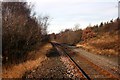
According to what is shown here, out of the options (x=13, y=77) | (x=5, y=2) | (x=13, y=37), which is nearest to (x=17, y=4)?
(x=5, y=2)

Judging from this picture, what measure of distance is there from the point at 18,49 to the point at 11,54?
2134mm

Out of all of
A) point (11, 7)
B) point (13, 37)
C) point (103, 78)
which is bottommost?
point (103, 78)

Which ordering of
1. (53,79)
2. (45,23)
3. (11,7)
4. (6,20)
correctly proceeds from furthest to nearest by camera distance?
1. (45,23)
2. (11,7)
3. (6,20)
4. (53,79)

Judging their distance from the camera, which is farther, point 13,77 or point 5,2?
point 5,2

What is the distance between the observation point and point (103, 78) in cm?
1510

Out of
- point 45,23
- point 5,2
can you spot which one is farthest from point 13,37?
point 45,23

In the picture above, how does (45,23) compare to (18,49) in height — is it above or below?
above

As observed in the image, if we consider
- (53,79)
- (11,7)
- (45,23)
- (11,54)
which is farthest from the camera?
(45,23)

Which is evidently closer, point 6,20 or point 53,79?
point 53,79

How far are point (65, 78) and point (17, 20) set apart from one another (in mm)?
9151

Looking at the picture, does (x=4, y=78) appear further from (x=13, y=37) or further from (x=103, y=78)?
(x=13, y=37)

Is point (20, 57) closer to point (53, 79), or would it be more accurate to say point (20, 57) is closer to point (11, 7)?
point (11, 7)

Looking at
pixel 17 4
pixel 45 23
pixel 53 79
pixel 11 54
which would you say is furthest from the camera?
pixel 45 23

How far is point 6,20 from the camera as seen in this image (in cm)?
2109
